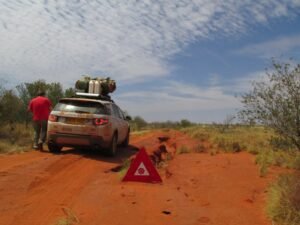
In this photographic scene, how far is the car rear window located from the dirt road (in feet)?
5.74

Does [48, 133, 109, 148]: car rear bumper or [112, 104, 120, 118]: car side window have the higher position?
[112, 104, 120, 118]: car side window

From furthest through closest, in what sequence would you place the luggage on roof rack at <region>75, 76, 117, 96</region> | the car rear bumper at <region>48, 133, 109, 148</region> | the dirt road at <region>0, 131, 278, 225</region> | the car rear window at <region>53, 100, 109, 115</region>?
1. the luggage on roof rack at <region>75, 76, 117, 96</region>
2. the car rear window at <region>53, 100, 109, 115</region>
3. the car rear bumper at <region>48, 133, 109, 148</region>
4. the dirt road at <region>0, 131, 278, 225</region>

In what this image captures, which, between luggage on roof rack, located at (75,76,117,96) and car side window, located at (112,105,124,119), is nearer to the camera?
car side window, located at (112,105,124,119)

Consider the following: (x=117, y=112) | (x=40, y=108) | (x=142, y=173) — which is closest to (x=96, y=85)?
(x=117, y=112)

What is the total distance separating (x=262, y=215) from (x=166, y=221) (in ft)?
5.63

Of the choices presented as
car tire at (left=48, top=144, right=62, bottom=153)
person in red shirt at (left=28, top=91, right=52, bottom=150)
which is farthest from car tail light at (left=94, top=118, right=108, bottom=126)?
person in red shirt at (left=28, top=91, right=52, bottom=150)

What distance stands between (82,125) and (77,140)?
0.49 meters

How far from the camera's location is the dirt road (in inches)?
275

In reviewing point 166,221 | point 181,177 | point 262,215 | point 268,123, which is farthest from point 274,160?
point 166,221

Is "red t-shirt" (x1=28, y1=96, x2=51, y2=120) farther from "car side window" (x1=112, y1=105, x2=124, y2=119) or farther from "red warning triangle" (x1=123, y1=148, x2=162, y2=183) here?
"red warning triangle" (x1=123, y1=148, x2=162, y2=183)

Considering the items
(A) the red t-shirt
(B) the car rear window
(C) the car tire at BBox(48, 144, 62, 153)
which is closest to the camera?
(B) the car rear window

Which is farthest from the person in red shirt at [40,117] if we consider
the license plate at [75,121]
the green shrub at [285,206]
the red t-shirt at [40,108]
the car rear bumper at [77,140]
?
the green shrub at [285,206]

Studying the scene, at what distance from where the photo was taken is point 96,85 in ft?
58.0

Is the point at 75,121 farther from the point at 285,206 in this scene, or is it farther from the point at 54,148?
the point at 285,206
